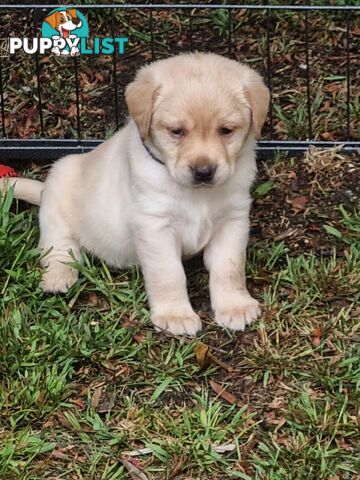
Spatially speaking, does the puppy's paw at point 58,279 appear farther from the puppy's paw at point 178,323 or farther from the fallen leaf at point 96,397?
the fallen leaf at point 96,397

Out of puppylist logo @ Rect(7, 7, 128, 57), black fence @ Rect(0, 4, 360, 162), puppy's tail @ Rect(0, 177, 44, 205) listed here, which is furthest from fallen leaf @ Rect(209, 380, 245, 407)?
puppylist logo @ Rect(7, 7, 128, 57)

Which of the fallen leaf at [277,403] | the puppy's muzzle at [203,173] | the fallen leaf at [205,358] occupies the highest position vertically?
the puppy's muzzle at [203,173]

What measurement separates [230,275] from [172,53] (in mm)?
2401

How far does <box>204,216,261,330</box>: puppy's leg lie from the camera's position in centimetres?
474

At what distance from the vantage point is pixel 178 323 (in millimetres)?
4648

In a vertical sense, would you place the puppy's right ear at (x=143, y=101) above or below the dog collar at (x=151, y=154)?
above

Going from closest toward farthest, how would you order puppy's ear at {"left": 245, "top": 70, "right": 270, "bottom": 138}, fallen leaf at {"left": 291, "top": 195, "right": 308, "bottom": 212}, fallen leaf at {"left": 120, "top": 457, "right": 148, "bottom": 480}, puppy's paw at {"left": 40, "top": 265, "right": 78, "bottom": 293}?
1. fallen leaf at {"left": 120, "top": 457, "right": 148, "bottom": 480}
2. puppy's ear at {"left": 245, "top": 70, "right": 270, "bottom": 138}
3. puppy's paw at {"left": 40, "top": 265, "right": 78, "bottom": 293}
4. fallen leaf at {"left": 291, "top": 195, "right": 308, "bottom": 212}

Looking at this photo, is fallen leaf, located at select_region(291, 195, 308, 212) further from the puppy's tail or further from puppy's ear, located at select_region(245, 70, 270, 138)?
the puppy's tail

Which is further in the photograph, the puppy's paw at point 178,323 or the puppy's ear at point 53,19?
the puppy's ear at point 53,19

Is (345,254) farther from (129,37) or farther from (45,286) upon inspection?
(129,37)

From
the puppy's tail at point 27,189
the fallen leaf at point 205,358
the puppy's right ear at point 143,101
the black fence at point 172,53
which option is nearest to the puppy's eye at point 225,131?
the puppy's right ear at point 143,101

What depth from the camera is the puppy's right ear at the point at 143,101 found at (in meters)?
4.46

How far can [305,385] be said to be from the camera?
172 inches

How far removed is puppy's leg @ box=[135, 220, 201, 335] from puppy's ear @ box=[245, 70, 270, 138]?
0.60 metres
